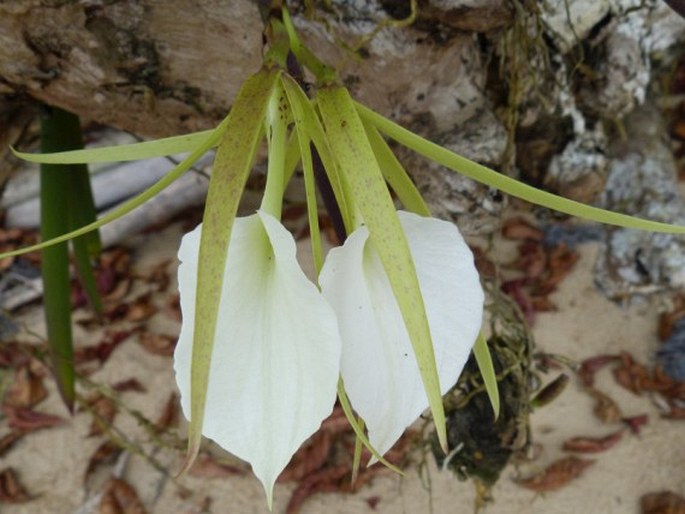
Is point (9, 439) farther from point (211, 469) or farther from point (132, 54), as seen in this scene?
point (132, 54)

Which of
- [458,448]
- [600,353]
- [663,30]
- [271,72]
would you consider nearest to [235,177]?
[271,72]

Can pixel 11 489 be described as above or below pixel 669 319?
below

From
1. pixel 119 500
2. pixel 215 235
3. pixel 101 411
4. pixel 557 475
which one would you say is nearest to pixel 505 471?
pixel 557 475

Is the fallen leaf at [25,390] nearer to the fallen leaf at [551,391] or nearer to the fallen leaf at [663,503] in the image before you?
the fallen leaf at [551,391]

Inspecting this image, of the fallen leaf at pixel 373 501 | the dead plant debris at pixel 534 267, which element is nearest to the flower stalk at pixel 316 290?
the fallen leaf at pixel 373 501

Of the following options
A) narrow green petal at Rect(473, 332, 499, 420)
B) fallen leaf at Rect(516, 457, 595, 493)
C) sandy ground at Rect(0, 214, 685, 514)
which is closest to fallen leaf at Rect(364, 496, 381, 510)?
sandy ground at Rect(0, 214, 685, 514)
